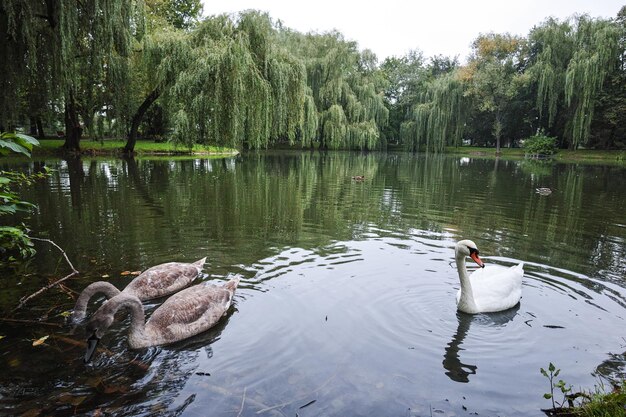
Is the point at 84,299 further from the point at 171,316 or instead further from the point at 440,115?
the point at 440,115

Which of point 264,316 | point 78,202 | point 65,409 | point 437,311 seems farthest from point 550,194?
point 65,409

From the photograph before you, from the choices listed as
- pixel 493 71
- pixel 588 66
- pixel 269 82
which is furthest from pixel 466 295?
pixel 493 71

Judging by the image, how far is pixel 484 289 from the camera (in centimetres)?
593

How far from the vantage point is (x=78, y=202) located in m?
12.4

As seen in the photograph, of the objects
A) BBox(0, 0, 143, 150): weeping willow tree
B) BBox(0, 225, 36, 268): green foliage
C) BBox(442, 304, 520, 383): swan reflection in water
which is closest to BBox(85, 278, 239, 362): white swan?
BBox(0, 225, 36, 268): green foliage

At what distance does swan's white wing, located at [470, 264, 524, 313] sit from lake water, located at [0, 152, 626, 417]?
6.0 inches

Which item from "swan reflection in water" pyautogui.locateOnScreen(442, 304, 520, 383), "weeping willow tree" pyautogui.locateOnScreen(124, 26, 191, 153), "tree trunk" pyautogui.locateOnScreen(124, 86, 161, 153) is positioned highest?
"weeping willow tree" pyautogui.locateOnScreen(124, 26, 191, 153)

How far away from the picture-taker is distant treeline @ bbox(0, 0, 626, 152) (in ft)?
45.9

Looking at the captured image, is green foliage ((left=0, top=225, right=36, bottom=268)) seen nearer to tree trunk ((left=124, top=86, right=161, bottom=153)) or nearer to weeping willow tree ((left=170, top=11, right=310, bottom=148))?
weeping willow tree ((left=170, top=11, right=310, bottom=148))

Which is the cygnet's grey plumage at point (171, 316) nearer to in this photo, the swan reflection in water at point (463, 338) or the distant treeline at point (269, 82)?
the swan reflection in water at point (463, 338)

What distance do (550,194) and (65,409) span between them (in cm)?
1872

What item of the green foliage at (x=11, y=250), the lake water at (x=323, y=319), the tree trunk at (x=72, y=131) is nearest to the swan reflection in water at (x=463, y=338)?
the lake water at (x=323, y=319)

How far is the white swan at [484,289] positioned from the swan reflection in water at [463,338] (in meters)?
0.08

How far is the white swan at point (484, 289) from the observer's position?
5.64 m
